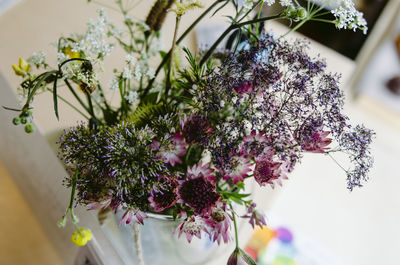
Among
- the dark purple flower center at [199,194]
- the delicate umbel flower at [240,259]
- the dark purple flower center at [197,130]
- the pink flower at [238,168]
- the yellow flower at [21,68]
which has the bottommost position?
the delicate umbel flower at [240,259]

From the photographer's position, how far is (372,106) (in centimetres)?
168

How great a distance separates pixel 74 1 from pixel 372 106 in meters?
1.40

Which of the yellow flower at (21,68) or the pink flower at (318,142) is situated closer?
the pink flower at (318,142)

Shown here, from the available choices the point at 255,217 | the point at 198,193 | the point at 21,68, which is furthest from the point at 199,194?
the point at 21,68

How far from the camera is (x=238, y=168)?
433 millimetres


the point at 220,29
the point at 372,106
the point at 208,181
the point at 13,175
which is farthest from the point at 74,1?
the point at 372,106

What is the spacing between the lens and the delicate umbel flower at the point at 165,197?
0.44 meters

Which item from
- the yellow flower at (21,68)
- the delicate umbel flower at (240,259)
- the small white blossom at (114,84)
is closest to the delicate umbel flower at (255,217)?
the delicate umbel flower at (240,259)

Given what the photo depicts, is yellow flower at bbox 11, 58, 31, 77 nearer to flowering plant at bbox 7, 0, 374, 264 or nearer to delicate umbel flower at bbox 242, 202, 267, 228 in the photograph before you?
flowering plant at bbox 7, 0, 374, 264

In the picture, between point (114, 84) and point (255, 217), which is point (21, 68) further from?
point (255, 217)

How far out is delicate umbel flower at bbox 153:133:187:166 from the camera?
1.46 ft

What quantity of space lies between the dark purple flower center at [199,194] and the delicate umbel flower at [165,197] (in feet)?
0.03

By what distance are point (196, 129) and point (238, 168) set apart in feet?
0.23

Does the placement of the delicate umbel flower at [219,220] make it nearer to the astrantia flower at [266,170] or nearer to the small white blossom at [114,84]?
the astrantia flower at [266,170]
